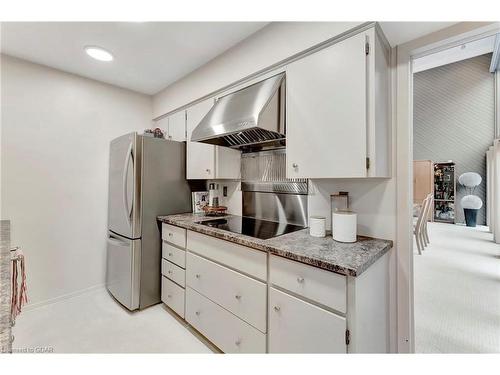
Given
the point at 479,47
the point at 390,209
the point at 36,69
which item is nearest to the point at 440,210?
the point at 479,47

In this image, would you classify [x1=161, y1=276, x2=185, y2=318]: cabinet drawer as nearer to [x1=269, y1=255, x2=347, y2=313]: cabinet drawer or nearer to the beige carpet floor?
[x1=269, y1=255, x2=347, y2=313]: cabinet drawer

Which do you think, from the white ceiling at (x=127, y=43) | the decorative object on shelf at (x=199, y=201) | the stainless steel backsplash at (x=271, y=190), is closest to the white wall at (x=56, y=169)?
the white ceiling at (x=127, y=43)

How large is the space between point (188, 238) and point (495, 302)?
122 inches

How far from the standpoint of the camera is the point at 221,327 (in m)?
1.56

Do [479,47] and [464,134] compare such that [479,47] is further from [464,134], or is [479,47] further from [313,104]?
[313,104]

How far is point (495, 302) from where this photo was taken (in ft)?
7.30

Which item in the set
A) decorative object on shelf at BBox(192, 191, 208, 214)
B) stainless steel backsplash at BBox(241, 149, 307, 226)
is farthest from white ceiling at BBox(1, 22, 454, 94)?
decorative object on shelf at BBox(192, 191, 208, 214)

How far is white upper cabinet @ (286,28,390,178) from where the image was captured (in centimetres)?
123

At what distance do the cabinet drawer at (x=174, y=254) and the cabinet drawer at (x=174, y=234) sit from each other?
0.05m

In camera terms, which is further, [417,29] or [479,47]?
[479,47]

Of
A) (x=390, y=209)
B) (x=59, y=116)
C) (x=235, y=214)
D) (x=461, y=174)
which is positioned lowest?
(x=235, y=214)

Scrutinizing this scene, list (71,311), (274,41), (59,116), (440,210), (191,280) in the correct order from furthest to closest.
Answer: (440,210) < (59,116) < (71,311) < (191,280) < (274,41)

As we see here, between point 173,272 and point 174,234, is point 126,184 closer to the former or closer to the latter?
point 174,234

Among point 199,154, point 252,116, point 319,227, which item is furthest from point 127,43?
point 319,227
